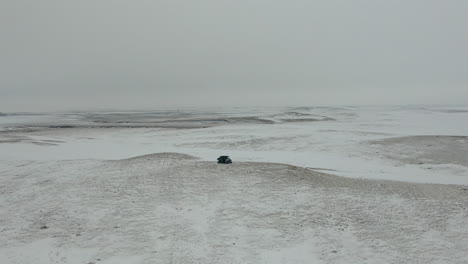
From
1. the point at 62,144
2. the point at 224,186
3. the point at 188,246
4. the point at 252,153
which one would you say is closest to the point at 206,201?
the point at 224,186

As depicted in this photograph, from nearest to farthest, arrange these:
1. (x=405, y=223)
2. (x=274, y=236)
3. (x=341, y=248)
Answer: (x=341, y=248) < (x=274, y=236) < (x=405, y=223)

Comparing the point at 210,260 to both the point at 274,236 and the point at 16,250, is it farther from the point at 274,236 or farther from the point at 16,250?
the point at 16,250

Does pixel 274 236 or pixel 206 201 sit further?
pixel 206 201

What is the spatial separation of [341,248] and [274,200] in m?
5.09

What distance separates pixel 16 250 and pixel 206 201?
24.1 feet

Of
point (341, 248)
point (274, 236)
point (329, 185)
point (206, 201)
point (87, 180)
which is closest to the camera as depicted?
point (341, 248)

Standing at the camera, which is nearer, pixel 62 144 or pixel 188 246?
pixel 188 246

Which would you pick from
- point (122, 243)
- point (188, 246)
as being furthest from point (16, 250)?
point (188, 246)

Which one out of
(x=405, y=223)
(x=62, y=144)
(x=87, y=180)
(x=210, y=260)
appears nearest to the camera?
(x=210, y=260)

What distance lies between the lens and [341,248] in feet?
35.5

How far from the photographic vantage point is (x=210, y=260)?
10.1 m

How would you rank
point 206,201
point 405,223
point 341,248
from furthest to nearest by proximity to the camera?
1. point 206,201
2. point 405,223
3. point 341,248

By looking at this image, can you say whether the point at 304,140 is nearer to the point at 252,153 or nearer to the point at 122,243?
the point at 252,153

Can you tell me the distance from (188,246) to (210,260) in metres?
1.22
